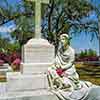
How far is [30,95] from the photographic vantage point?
7734mm

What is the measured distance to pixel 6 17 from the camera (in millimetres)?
27344

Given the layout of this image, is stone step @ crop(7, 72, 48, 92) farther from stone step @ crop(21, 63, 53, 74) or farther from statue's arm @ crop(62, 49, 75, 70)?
statue's arm @ crop(62, 49, 75, 70)

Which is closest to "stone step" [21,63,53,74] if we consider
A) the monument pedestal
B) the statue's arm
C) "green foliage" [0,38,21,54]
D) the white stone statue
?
the monument pedestal

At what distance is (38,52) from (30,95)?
1754mm

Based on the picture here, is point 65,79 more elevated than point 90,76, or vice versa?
point 65,79

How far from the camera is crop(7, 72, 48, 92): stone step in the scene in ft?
26.4

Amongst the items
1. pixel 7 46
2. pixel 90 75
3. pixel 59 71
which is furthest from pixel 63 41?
pixel 7 46

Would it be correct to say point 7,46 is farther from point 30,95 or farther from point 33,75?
point 30,95

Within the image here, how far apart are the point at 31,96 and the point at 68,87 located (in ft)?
3.99

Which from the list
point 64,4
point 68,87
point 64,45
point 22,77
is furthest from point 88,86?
point 64,4

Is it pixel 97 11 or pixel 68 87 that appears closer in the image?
pixel 68 87

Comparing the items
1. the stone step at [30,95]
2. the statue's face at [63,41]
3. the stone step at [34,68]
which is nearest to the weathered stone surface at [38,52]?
the stone step at [34,68]

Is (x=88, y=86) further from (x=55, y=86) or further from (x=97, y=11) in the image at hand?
(x=97, y=11)

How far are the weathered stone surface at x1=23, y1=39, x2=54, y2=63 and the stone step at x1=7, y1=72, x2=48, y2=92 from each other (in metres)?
0.74
